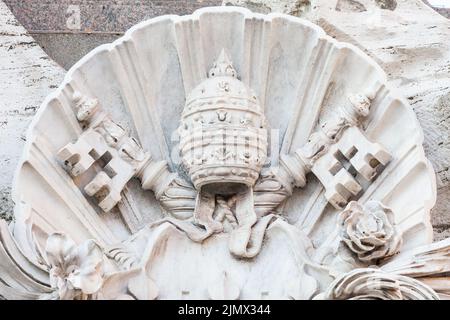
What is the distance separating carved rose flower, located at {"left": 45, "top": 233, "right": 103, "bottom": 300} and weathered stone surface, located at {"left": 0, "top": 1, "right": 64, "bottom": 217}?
0.66 meters

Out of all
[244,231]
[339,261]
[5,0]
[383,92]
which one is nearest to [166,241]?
[244,231]

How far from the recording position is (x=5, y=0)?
16.0 feet

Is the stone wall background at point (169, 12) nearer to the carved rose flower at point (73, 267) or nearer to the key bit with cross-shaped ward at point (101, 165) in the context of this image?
the key bit with cross-shaped ward at point (101, 165)

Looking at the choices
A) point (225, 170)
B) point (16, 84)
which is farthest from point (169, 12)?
point (225, 170)

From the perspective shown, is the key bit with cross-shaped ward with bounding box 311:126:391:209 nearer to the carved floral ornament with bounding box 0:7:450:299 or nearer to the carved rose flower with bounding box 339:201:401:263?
the carved floral ornament with bounding box 0:7:450:299

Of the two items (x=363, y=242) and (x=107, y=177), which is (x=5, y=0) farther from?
(x=363, y=242)

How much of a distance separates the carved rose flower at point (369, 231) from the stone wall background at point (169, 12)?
2.18 feet

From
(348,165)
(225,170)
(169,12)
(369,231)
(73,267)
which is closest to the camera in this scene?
(73,267)

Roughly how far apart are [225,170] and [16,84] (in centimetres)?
89

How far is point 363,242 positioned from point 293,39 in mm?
756

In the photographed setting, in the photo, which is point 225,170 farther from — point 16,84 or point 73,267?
point 16,84

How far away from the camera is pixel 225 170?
4.05 m

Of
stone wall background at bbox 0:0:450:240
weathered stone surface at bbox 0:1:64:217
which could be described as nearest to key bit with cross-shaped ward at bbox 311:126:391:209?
stone wall background at bbox 0:0:450:240

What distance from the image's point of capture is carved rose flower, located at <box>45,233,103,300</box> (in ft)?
11.9
